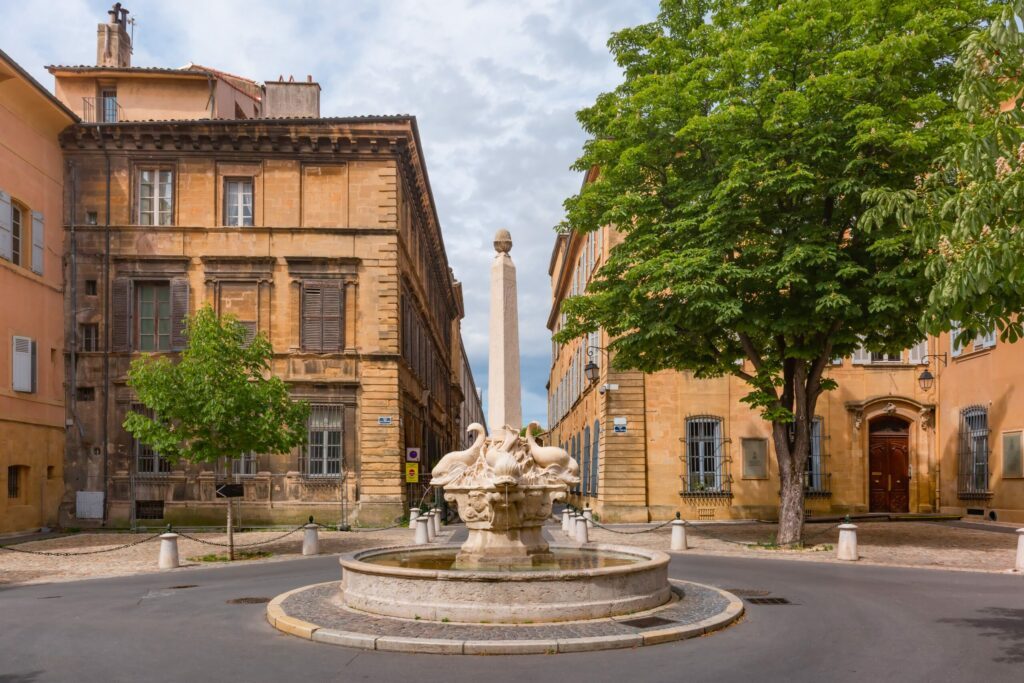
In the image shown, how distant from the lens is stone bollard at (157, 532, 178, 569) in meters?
18.1

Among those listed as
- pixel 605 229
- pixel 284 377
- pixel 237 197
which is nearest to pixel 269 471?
pixel 284 377

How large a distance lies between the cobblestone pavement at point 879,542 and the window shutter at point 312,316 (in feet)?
30.1

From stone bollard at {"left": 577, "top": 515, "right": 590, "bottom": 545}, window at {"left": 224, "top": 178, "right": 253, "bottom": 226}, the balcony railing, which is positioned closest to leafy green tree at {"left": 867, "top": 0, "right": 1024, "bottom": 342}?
stone bollard at {"left": 577, "top": 515, "right": 590, "bottom": 545}

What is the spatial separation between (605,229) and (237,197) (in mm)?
11954

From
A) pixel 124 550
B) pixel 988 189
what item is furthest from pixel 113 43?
pixel 988 189

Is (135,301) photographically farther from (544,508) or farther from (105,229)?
(544,508)

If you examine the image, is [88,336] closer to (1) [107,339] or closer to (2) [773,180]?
(1) [107,339]

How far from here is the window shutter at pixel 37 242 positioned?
27.0 m

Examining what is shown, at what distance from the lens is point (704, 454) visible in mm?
28625

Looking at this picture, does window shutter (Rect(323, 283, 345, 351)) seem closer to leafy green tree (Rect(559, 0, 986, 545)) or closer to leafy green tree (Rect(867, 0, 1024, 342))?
leafy green tree (Rect(559, 0, 986, 545))

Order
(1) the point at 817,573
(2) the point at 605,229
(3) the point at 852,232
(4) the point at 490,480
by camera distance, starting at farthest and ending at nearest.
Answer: (2) the point at 605,229 < (3) the point at 852,232 < (1) the point at 817,573 < (4) the point at 490,480

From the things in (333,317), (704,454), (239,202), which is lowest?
(704,454)

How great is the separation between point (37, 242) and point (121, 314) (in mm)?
3131

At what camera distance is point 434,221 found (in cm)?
4419
